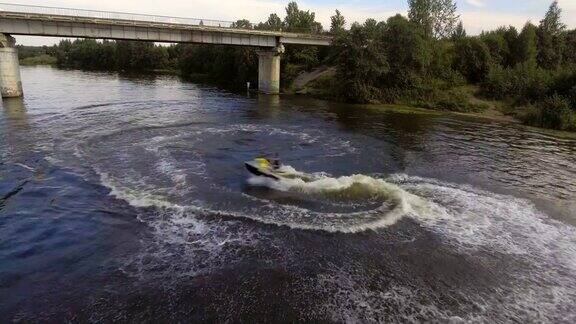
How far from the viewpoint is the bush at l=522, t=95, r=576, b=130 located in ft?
151

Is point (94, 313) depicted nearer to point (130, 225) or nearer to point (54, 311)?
point (54, 311)

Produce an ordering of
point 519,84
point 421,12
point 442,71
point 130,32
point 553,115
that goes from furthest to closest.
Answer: point 421,12
point 442,71
point 130,32
point 519,84
point 553,115

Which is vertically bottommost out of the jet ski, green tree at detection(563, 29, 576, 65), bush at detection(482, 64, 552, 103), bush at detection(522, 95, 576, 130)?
the jet ski

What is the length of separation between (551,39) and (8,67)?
278 ft

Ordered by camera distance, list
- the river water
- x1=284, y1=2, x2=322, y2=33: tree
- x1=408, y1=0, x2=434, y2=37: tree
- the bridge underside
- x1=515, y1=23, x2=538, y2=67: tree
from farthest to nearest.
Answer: x1=284, y1=2, x2=322, y2=33: tree → x1=408, y1=0, x2=434, y2=37: tree → x1=515, y1=23, x2=538, y2=67: tree → the bridge underside → the river water

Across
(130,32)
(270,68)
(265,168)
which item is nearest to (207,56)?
(270,68)

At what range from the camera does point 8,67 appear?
51.4 meters

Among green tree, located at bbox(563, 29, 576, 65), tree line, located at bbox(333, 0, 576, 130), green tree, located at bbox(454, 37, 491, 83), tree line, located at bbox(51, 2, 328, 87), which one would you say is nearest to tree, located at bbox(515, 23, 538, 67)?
tree line, located at bbox(333, 0, 576, 130)

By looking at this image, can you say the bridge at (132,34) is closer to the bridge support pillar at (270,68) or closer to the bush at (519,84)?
the bridge support pillar at (270,68)

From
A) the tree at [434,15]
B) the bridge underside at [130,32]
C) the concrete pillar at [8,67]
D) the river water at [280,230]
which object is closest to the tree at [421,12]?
the tree at [434,15]

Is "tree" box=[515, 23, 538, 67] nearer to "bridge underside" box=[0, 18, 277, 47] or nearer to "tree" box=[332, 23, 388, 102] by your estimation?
"tree" box=[332, 23, 388, 102]

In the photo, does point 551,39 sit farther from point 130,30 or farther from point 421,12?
point 130,30

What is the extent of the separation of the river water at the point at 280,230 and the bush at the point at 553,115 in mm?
12626

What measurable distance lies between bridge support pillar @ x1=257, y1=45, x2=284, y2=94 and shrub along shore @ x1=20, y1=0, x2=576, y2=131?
18.2 ft
